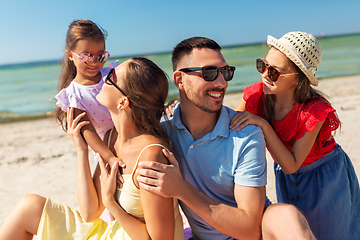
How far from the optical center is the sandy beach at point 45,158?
4656 mm

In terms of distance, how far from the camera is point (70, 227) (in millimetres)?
2293

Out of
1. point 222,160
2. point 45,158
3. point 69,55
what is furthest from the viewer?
point 45,158

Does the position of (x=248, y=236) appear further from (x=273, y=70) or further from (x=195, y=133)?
(x=273, y=70)

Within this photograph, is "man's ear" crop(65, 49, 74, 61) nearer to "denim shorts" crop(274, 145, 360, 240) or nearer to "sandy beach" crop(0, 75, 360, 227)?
"sandy beach" crop(0, 75, 360, 227)

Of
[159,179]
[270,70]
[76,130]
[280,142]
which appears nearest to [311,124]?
[280,142]

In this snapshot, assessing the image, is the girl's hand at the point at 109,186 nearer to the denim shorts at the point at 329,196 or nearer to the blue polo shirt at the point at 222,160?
the blue polo shirt at the point at 222,160

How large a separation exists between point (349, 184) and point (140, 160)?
2.06m

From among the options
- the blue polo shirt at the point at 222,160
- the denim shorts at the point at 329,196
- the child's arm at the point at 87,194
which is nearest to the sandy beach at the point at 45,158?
the denim shorts at the point at 329,196

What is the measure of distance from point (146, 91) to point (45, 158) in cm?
509

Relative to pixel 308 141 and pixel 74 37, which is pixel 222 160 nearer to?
pixel 308 141

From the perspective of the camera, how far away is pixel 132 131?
7.15 ft

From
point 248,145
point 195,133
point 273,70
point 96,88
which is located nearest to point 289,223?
point 248,145

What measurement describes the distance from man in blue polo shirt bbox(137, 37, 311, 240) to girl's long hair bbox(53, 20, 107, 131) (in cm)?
96

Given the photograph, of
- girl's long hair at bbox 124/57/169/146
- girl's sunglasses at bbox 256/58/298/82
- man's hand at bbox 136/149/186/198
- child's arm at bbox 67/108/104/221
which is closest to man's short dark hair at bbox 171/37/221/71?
girl's long hair at bbox 124/57/169/146
